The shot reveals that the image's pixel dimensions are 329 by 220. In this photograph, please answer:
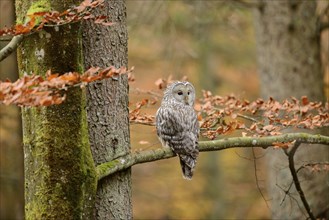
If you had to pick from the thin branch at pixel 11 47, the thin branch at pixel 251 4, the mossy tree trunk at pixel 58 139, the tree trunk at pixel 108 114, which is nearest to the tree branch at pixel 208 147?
the tree trunk at pixel 108 114

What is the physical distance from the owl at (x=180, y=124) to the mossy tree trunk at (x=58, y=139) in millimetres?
1772

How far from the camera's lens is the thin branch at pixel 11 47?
12.1ft

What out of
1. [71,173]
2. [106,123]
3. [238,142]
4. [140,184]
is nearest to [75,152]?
[71,173]

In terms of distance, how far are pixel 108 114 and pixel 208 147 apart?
736 mm

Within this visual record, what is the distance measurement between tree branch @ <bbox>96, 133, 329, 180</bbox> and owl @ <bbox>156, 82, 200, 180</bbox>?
1094mm

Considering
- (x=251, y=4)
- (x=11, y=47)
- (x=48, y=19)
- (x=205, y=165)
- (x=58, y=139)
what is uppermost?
(x=251, y=4)

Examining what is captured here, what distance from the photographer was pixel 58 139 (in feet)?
12.7

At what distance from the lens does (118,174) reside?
431 cm

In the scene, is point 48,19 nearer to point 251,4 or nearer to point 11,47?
point 11,47

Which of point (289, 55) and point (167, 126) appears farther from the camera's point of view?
point (289, 55)

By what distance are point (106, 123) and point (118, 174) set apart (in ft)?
1.11

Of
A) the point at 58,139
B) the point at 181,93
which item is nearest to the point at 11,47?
the point at 58,139

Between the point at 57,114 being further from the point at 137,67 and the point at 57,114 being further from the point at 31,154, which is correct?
the point at 137,67

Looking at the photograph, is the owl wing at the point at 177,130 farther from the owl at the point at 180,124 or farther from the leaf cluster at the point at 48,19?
the leaf cluster at the point at 48,19
